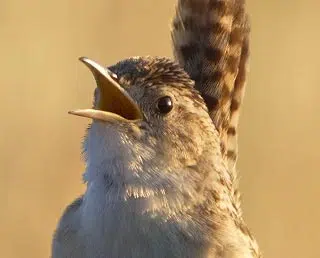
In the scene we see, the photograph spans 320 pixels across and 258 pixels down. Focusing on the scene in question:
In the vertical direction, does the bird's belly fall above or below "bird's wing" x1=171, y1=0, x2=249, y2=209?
below

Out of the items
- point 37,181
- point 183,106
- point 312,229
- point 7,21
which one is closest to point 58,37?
point 7,21

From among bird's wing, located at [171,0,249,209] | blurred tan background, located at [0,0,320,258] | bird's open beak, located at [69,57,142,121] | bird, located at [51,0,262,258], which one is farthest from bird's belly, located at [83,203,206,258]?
blurred tan background, located at [0,0,320,258]

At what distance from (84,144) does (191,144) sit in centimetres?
31

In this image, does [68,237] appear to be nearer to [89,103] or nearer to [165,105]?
[165,105]

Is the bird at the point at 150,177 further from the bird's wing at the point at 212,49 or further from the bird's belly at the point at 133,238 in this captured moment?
the bird's wing at the point at 212,49

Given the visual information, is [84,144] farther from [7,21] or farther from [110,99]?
[7,21]

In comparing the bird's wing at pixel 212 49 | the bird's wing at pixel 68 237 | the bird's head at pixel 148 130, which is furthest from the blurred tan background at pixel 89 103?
the bird's head at pixel 148 130

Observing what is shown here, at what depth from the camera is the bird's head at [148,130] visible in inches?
142

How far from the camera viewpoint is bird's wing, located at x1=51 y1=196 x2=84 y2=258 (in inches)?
147

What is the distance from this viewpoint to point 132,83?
3.69 metres

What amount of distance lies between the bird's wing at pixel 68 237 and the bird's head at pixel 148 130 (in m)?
0.16

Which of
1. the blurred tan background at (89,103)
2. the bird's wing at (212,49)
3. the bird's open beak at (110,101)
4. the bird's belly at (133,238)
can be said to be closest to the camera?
the bird's open beak at (110,101)

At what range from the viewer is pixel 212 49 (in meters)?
4.37

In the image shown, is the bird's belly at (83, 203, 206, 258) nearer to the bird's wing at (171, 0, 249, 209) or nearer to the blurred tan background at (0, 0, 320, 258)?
the bird's wing at (171, 0, 249, 209)
